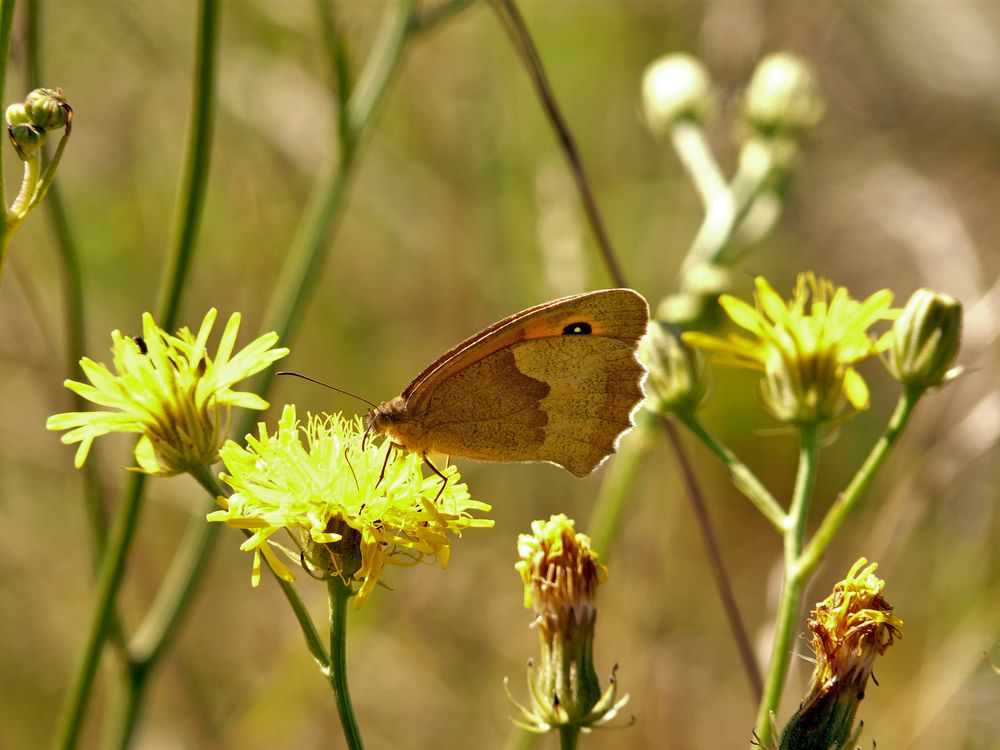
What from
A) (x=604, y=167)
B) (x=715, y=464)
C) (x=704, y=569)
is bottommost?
(x=704, y=569)

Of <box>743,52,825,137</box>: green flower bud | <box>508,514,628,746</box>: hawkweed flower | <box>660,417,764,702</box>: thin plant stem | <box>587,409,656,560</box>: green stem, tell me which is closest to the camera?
<box>508,514,628,746</box>: hawkweed flower

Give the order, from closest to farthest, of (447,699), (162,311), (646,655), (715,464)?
(162,311) < (646,655) < (447,699) < (715,464)

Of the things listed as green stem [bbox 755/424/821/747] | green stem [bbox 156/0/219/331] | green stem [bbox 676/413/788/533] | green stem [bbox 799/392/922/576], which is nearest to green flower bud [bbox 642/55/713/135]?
green stem [bbox 676/413/788/533]

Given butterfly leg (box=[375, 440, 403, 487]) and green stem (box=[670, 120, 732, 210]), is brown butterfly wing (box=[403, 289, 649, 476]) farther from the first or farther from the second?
green stem (box=[670, 120, 732, 210])

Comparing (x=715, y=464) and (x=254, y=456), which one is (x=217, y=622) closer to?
(x=715, y=464)

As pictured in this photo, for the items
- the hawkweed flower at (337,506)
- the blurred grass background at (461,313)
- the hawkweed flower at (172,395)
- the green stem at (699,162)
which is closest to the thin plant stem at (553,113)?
the blurred grass background at (461,313)

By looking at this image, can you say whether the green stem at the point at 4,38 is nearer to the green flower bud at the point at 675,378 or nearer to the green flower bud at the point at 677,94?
the green flower bud at the point at 675,378

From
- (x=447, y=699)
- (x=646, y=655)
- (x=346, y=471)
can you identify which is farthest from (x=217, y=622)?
(x=346, y=471)
